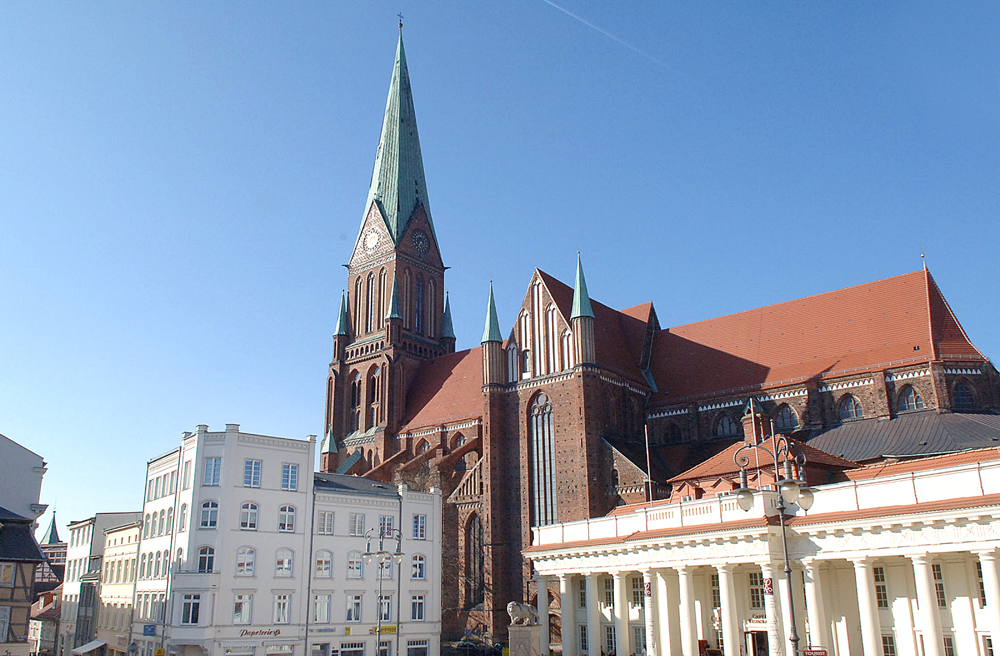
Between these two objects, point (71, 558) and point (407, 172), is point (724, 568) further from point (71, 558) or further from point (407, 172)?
point (407, 172)

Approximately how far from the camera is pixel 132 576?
45.8m

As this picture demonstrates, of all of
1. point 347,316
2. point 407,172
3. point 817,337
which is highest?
point 407,172

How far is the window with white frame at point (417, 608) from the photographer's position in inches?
1743

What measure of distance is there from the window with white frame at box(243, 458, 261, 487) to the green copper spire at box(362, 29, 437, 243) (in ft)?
133

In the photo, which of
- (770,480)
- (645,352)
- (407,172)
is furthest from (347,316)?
(770,480)

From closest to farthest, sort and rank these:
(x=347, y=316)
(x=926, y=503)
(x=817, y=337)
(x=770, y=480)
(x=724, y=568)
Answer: (x=926, y=503) < (x=724, y=568) < (x=770, y=480) < (x=817, y=337) < (x=347, y=316)

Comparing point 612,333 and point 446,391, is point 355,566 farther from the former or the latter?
point 446,391

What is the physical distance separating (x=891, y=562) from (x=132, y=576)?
37.2 meters

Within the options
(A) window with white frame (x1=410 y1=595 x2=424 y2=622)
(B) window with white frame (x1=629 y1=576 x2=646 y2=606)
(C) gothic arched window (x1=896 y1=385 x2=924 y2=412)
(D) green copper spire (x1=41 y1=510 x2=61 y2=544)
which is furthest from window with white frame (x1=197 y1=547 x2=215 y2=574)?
(D) green copper spire (x1=41 y1=510 x2=61 y2=544)

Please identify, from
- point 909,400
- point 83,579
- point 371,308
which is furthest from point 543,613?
point 371,308

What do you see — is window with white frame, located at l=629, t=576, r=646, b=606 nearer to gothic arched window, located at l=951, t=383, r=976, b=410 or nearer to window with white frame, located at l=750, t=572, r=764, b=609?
window with white frame, located at l=750, t=572, r=764, b=609

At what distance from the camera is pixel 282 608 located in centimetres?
3994

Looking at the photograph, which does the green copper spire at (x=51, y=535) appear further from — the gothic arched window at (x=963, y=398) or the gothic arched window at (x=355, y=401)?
the gothic arched window at (x=963, y=398)

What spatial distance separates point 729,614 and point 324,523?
68.7 ft
